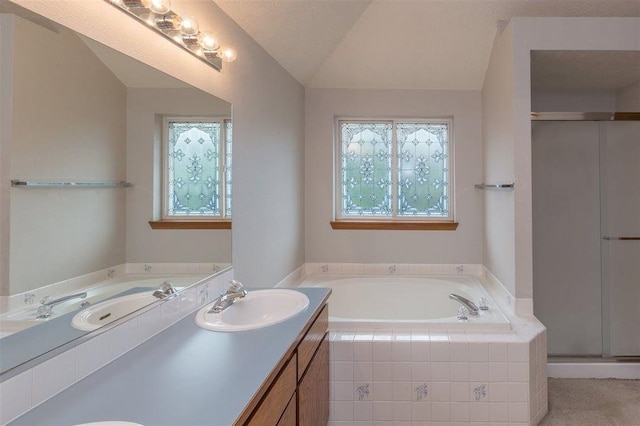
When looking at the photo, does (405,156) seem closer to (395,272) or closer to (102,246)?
(395,272)

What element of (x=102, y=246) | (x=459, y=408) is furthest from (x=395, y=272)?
(x=102, y=246)

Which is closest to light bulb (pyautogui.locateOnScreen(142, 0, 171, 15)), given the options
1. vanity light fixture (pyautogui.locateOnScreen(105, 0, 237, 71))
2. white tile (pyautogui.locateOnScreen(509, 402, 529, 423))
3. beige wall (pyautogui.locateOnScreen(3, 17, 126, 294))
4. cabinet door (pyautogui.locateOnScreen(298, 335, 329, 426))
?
vanity light fixture (pyautogui.locateOnScreen(105, 0, 237, 71))

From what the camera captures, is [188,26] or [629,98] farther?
[629,98]

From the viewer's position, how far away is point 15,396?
2.40 ft

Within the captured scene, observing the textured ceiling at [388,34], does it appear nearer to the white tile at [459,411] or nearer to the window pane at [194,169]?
the window pane at [194,169]

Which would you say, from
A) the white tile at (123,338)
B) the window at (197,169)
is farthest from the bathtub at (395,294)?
the white tile at (123,338)

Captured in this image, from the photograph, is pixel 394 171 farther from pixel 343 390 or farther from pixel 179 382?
pixel 179 382

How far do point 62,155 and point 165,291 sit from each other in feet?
1.98

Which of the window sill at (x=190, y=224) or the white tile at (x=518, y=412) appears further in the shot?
the white tile at (x=518, y=412)

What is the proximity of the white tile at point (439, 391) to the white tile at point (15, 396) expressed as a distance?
1.71 meters

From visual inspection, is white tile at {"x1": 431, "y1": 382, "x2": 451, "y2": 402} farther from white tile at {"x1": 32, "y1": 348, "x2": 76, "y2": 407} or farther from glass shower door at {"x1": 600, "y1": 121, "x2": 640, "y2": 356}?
glass shower door at {"x1": 600, "y1": 121, "x2": 640, "y2": 356}

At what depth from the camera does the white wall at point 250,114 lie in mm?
1104

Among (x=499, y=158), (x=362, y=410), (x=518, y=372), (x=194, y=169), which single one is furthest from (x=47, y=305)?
(x=499, y=158)

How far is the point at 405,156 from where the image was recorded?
329 centimetres
